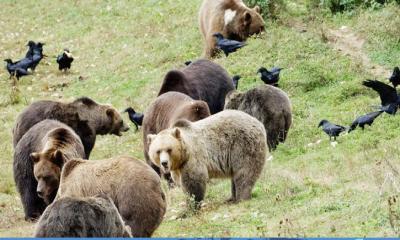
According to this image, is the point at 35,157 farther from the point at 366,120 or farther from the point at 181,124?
the point at 366,120

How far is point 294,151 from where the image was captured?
14.3 metres

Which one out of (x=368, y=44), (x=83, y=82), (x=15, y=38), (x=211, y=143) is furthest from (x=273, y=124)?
(x=15, y=38)

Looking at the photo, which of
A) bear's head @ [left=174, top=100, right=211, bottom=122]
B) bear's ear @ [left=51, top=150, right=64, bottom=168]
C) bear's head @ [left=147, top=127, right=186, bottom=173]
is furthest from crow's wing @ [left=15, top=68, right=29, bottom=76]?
bear's head @ [left=147, top=127, right=186, bottom=173]

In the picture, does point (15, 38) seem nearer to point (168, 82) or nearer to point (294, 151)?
point (168, 82)

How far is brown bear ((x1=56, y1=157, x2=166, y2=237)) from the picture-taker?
941 cm

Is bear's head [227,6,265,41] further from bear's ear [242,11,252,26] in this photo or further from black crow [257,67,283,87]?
black crow [257,67,283,87]

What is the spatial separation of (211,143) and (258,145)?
58cm

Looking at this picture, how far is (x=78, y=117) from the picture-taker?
14.9 metres

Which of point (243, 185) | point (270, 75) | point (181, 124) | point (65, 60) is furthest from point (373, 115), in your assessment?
point (65, 60)

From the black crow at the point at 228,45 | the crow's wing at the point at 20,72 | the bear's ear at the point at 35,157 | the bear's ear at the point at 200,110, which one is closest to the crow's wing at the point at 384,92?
the bear's ear at the point at 200,110

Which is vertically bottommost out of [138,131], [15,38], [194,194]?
[15,38]

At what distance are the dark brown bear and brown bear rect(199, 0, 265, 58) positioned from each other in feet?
14.5

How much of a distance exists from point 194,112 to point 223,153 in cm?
183

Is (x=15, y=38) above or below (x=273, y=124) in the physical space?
below
